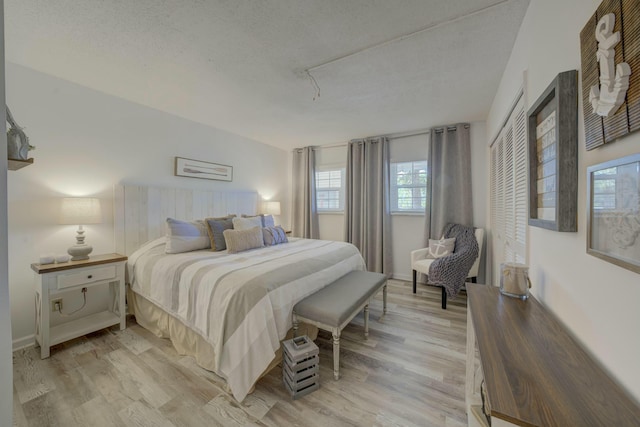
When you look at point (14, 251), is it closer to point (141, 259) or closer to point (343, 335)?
point (141, 259)

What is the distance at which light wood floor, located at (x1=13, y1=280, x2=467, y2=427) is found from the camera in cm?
141

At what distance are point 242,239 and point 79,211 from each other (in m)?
1.44

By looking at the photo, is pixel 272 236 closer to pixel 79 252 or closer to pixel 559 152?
pixel 79 252

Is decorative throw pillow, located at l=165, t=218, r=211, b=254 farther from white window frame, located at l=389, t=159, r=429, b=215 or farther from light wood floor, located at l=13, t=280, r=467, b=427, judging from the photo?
white window frame, located at l=389, t=159, r=429, b=215

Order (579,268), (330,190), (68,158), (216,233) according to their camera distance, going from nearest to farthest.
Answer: (579,268), (68,158), (216,233), (330,190)

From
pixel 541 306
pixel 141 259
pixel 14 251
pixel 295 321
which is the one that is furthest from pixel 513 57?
pixel 14 251

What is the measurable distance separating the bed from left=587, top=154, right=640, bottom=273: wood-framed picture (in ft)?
5.27

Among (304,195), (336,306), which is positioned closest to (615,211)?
(336,306)

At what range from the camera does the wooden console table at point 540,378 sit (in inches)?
21.1

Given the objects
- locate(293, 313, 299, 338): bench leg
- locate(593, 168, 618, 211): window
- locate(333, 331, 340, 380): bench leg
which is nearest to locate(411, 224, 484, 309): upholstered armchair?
locate(333, 331, 340, 380): bench leg

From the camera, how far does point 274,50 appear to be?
1.85 metres

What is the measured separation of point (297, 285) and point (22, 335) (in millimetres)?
2439

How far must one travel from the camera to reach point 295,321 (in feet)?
6.04

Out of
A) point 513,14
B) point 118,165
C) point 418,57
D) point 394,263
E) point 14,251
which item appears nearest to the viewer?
point 513,14
